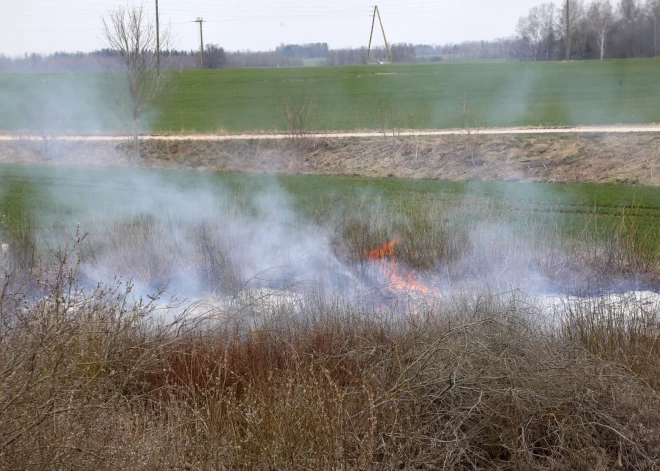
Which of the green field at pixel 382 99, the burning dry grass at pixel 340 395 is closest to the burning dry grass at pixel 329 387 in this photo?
the burning dry grass at pixel 340 395

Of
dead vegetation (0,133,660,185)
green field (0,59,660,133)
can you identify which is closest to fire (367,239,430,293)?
green field (0,59,660,133)

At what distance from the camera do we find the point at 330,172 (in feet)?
73.1

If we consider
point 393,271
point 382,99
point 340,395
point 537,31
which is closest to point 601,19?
point 537,31

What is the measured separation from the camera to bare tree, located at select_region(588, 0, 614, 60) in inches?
299

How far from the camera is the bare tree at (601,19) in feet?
24.9

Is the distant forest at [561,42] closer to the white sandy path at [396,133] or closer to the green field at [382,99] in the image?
the green field at [382,99]

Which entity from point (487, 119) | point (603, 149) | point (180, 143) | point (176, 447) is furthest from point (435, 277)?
point (180, 143)

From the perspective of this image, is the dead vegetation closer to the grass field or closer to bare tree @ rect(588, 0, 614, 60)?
the grass field

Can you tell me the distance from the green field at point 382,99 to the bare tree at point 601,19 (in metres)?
2.95

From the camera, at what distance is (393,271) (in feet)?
26.9

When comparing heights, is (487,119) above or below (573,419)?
above

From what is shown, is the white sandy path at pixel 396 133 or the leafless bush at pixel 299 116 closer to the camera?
the white sandy path at pixel 396 133

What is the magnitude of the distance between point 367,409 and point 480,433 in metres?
0.89

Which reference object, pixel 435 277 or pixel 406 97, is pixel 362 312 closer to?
pixel 435 277
